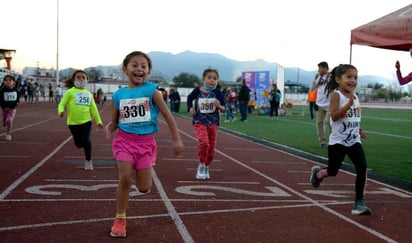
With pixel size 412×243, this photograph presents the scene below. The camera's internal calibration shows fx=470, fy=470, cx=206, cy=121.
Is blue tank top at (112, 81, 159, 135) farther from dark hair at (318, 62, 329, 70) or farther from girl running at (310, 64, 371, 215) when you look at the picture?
dark hair at (318, 62, 329, 70)

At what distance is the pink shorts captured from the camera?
485 centimetres

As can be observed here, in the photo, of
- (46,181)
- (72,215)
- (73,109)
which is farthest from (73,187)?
(73,109)

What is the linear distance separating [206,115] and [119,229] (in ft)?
12.3

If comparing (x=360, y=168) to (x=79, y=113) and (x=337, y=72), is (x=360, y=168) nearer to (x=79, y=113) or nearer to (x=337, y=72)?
(x=337, y=72)

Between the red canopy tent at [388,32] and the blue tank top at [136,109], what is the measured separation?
21.3ft

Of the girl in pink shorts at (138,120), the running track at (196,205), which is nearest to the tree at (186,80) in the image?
the running track at (196,205)

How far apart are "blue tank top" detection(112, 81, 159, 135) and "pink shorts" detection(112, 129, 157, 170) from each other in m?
0.06

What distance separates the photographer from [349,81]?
5973mm

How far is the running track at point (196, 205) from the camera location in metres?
4.81

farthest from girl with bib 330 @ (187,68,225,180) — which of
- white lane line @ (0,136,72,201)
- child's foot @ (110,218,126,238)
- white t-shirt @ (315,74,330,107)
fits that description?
white t-shirt @ (315,74,330,107)

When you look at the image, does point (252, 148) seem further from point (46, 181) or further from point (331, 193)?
point (46, 181)

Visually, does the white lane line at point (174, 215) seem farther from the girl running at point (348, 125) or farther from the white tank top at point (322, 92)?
the white tank top at point (322, 92)

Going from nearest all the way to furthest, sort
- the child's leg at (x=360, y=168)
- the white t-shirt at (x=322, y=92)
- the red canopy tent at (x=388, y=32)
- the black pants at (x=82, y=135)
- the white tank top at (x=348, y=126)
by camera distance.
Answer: the child's leg at (x=360, y=168)
the white tank top at (x=348, y=126)
the black pants at (x=82, y=135)
the red canopy tent at (x=388, y=32)
the white t-shirt at (x=322, y=92)

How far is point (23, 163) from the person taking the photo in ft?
29.7
